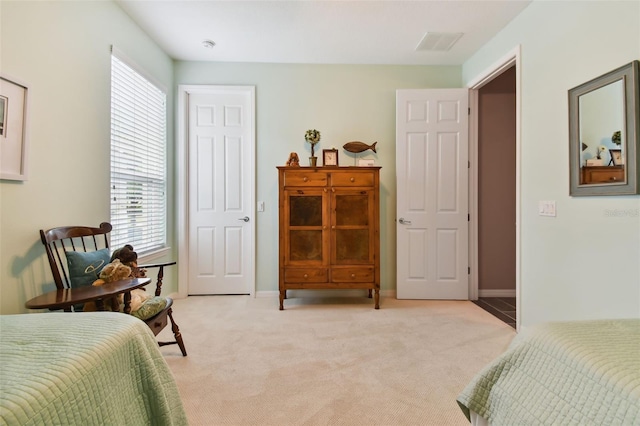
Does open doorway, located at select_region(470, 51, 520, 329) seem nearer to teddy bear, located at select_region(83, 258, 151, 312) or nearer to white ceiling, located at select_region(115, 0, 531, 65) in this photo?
white ceiling, located at select_region(115, 0, 531, 65)

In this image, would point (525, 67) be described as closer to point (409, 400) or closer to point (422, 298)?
point (422, 298)

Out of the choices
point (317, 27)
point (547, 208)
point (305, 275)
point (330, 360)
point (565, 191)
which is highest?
point (317, 27)

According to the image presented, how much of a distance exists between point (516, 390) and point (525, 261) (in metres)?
1.90

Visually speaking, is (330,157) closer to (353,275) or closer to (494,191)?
(353,275)

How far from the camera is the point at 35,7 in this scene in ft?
5.78

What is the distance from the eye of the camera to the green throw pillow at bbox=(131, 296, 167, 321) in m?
1.81

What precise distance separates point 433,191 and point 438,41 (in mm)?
1577

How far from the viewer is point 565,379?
0.95m

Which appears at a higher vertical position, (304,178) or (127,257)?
(304,178)

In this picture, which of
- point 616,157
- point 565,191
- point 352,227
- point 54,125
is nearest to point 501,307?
point 565,191

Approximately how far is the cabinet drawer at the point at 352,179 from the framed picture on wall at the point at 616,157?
1.84 meters

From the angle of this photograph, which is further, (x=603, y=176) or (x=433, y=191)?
(x=433, y=191)

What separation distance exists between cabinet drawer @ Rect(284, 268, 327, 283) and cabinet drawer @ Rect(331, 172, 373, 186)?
3.09ft

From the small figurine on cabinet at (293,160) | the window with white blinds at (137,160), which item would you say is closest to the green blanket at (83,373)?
the window with white blinds at (137,160)
